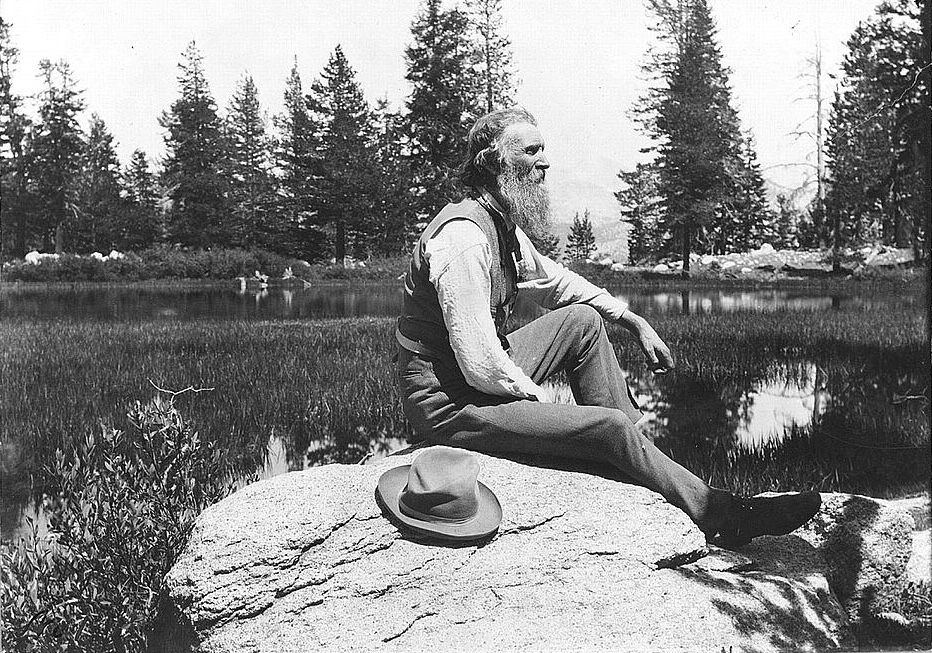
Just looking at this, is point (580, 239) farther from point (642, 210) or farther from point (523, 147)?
point (523, 147)

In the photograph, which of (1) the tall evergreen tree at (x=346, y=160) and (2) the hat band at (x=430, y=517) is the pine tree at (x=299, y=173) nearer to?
(1) the tall evergreen tree at (x=346, y=160)

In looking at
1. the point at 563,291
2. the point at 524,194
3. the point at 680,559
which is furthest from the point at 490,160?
the point at 680,559

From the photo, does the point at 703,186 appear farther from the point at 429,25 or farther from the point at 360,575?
the point at 360,575

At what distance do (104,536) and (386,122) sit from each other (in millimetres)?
2418

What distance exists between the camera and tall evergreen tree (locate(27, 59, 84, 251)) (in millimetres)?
3584

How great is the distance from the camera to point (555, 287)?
9.25 feet

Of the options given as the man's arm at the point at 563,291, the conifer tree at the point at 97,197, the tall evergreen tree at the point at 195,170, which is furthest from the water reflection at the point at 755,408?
the conifer tree at the point at 97,197

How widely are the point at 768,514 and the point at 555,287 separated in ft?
3.71

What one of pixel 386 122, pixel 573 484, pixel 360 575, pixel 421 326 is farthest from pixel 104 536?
pixel 386 122

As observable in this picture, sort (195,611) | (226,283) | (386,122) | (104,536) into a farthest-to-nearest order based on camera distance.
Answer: (226,283), (386,122), (104,536), (195,611)

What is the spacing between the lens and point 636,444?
2.42m

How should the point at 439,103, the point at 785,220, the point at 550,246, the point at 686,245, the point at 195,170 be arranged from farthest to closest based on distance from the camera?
1. the point at 785,220
2. the point at 686,245
3. the point at 195,170
4. the point at 439,103
5. the point at 550,246

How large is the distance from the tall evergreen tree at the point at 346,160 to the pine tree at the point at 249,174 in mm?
314

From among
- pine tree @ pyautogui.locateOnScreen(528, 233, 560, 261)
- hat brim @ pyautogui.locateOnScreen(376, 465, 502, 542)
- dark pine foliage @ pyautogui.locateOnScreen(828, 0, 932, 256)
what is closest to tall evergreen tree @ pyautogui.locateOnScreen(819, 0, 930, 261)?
dark pine foliage @ pyautogui.locateOnScreen(828, 0, 932, 256)
